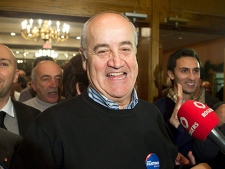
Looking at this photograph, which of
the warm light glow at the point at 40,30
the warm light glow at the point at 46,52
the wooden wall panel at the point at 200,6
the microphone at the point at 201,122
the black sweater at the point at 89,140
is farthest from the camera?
the warm light glow at the point at 46,52

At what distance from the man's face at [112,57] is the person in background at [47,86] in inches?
67.3

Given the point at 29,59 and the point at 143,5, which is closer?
the point at 143,5

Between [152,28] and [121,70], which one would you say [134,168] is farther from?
[152,28]

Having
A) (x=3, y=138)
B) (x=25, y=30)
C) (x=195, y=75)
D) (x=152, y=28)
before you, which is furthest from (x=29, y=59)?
(x=3, y=138)

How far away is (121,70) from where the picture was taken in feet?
4.07

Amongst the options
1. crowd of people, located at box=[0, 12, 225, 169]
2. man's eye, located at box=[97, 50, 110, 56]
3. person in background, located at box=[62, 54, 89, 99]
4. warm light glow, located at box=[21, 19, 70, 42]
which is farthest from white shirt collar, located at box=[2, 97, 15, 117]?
warm light glow, located at box=[21, 19, 70, 42]

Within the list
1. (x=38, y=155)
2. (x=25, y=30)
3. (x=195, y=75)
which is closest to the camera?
(x=38, y=155)

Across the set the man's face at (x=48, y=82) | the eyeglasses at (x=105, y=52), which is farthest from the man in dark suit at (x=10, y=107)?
the eyeglasses at (x=105, y=52)

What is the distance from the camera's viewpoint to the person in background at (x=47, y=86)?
9.57 feet

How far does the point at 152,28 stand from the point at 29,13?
4.11 feet

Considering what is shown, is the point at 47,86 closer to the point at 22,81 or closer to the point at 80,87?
the point at 80,87

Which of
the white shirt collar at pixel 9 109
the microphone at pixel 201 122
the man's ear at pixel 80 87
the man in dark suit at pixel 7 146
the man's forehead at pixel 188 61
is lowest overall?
the man in dark suit at pixel 7 146

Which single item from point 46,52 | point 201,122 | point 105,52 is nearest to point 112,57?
point 105,52

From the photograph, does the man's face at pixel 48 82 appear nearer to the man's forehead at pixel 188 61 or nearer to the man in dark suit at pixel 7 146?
the man's forehead at pixel 188 61
